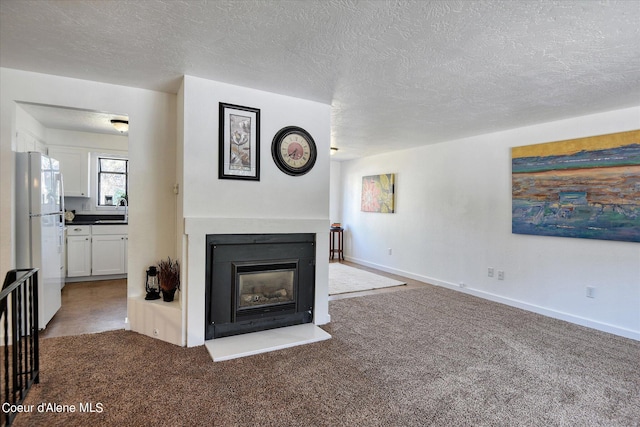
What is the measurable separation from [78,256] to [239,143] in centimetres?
372

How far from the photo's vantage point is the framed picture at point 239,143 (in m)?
2.96

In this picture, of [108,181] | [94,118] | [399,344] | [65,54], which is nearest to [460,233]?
[399,344]

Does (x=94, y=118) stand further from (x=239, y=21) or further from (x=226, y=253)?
(x=239, y=21)

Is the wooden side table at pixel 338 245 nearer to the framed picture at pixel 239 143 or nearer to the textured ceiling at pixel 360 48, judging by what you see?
the textured ceiling at pixel 360 48

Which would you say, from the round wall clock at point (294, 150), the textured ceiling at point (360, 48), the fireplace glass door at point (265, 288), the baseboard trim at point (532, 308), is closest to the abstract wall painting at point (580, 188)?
the textured ceiling at point (360, 48)

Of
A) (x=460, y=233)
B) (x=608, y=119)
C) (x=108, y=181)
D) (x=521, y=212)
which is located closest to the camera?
(x=608, y=119)

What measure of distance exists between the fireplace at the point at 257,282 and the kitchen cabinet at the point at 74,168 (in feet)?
12.4

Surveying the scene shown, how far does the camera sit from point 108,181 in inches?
224

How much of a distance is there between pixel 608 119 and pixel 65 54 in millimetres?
5068

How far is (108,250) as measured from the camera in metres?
5.13

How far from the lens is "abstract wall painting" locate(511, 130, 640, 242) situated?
10.8ft

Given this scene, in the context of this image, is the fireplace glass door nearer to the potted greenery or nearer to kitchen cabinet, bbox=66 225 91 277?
the potted greenery

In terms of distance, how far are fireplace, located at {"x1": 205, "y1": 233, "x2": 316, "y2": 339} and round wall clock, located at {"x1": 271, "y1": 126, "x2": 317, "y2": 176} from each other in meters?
0.69

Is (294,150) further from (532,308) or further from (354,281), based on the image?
(532,308)
